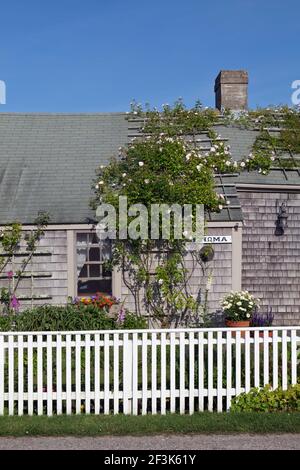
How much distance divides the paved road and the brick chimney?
36.6ft

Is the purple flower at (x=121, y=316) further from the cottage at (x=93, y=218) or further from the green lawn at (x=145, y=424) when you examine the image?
the green lawn at (x=145, y=424)

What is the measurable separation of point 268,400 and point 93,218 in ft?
17.9

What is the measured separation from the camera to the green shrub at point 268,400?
6.07 m

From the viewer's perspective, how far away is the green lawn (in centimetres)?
544

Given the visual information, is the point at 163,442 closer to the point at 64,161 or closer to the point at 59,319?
the point at 59,319

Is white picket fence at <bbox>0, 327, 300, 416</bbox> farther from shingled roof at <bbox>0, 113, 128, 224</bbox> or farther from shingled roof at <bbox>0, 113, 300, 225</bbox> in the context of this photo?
shingled roof at <bbox>0, 113, 128, 224</bbox>

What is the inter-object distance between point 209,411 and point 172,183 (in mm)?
5324

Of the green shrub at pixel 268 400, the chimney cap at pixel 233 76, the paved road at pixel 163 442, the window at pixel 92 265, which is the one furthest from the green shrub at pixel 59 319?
the chimney cap at pixel 233 76

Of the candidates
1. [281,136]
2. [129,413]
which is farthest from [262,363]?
[281,136]

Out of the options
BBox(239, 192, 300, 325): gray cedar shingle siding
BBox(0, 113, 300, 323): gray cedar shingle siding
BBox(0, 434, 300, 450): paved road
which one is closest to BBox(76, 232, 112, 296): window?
BBox(0, 113, 300, 323): gray cedar shingle siding

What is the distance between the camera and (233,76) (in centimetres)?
1514

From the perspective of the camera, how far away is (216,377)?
6480 millimetres

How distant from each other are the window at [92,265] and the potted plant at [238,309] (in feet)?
7.76
